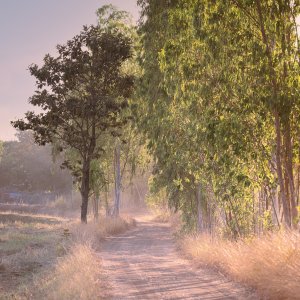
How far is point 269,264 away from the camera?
961cm

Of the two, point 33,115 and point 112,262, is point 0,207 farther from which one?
point 112,262

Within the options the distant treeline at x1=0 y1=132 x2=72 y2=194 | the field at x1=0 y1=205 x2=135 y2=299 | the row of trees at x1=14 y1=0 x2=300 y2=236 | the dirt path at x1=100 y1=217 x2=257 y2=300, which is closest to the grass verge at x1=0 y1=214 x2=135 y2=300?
the field at x1=0 y1=205 x2=135 y2=299

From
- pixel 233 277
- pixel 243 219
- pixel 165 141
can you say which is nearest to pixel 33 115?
pixel 165 141

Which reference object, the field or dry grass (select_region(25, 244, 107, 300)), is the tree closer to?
the field

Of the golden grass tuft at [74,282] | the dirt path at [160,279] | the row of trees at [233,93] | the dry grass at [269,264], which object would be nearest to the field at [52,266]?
the golden grass tuft at [74,282]

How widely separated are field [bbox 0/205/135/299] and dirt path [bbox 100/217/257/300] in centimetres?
54

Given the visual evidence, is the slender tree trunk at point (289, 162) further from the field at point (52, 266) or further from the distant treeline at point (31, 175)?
the distant treeline at point (31, 175)

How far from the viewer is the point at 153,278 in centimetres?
1242

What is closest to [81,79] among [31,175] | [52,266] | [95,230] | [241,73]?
[95,230]

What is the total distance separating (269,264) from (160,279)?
11.9ft

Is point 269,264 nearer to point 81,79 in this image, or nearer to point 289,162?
point 289,162

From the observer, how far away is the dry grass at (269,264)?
8.49 metres

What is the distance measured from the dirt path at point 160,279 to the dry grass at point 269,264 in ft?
1.17

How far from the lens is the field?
10.7 metres
